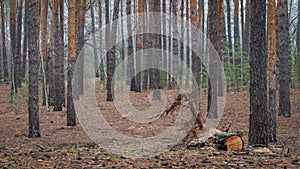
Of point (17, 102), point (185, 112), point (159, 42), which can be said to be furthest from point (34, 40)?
point (159, 42)

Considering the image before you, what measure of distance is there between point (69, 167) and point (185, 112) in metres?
4.68

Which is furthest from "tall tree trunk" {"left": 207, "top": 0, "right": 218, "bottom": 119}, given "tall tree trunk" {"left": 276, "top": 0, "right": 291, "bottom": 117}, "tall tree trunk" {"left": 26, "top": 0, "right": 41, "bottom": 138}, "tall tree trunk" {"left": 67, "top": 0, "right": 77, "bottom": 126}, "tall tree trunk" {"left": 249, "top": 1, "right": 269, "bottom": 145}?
"tall tree trunk" {"left": 26, "top": 0, "right": 41, "bottom": 138}

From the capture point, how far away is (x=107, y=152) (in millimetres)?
8266

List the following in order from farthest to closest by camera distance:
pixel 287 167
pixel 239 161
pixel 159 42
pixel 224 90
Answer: pixel 159 42
pixel 224 90
pixel 239 161
pixel 287 167

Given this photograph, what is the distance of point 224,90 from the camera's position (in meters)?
22.5

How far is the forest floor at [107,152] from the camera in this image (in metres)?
6.67

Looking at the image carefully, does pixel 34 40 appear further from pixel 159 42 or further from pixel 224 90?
pixel 159 42

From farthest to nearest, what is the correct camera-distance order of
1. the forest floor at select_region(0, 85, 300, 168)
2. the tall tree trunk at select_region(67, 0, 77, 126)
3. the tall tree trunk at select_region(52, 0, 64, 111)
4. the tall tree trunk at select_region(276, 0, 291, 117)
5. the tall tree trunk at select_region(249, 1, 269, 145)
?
the tall tree trunk at select_region(52, 0, 64, 111)
the tall tree trunk at select_region(276, 0, 291, 117)
the tall tree trunk at select_region(67, 0, 77, 126)
the tall tree trunk at select_region(249, 1, 269, 145)
the forest floor at select_region(0, 85, 300, 168)

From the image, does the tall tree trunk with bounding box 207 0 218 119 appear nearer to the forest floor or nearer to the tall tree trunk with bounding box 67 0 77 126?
the forest floor

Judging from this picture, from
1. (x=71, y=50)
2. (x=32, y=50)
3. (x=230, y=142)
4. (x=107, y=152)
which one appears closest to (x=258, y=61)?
(x=230, y=142)

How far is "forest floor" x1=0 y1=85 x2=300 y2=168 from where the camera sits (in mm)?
6672

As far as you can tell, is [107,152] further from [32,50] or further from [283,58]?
[283,58]

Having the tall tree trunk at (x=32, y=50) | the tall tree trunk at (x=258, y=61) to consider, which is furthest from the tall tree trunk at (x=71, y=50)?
the tall tree trunk at (x=258, y=61)

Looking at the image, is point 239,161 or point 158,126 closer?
point 239,161
